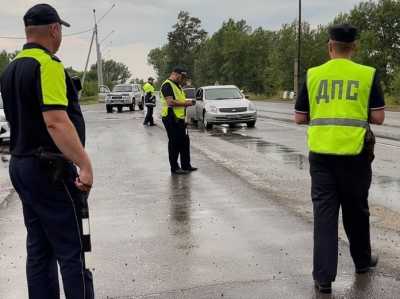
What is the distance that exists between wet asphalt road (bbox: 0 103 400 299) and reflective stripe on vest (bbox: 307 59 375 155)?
1109mm

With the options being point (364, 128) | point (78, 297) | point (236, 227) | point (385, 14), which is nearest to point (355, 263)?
point (364, 128)

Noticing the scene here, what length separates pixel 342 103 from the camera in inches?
170

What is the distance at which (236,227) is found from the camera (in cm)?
632

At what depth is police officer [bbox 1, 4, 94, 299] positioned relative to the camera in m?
3.25

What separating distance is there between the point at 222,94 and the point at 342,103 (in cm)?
1859

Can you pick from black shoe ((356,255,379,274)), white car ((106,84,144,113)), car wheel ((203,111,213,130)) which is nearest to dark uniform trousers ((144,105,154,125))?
car wheel ((203,111,213,130))

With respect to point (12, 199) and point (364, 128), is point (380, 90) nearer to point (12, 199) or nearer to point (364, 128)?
point (364, 128)

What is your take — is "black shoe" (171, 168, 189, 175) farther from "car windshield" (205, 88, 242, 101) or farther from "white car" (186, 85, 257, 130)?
"car windshield" (205, 88, 242, 101)

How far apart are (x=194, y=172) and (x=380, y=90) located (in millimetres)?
6172

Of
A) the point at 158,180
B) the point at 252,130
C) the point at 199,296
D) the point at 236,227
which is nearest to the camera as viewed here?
the point at 199,296

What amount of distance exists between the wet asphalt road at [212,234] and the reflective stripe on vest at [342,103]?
1109 mm

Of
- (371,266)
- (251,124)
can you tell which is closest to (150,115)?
(251,124)

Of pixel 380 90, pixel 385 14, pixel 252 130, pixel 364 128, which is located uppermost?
pixel 385 14

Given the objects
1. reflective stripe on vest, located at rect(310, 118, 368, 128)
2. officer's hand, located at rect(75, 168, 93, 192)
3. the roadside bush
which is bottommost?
the roadside bush
